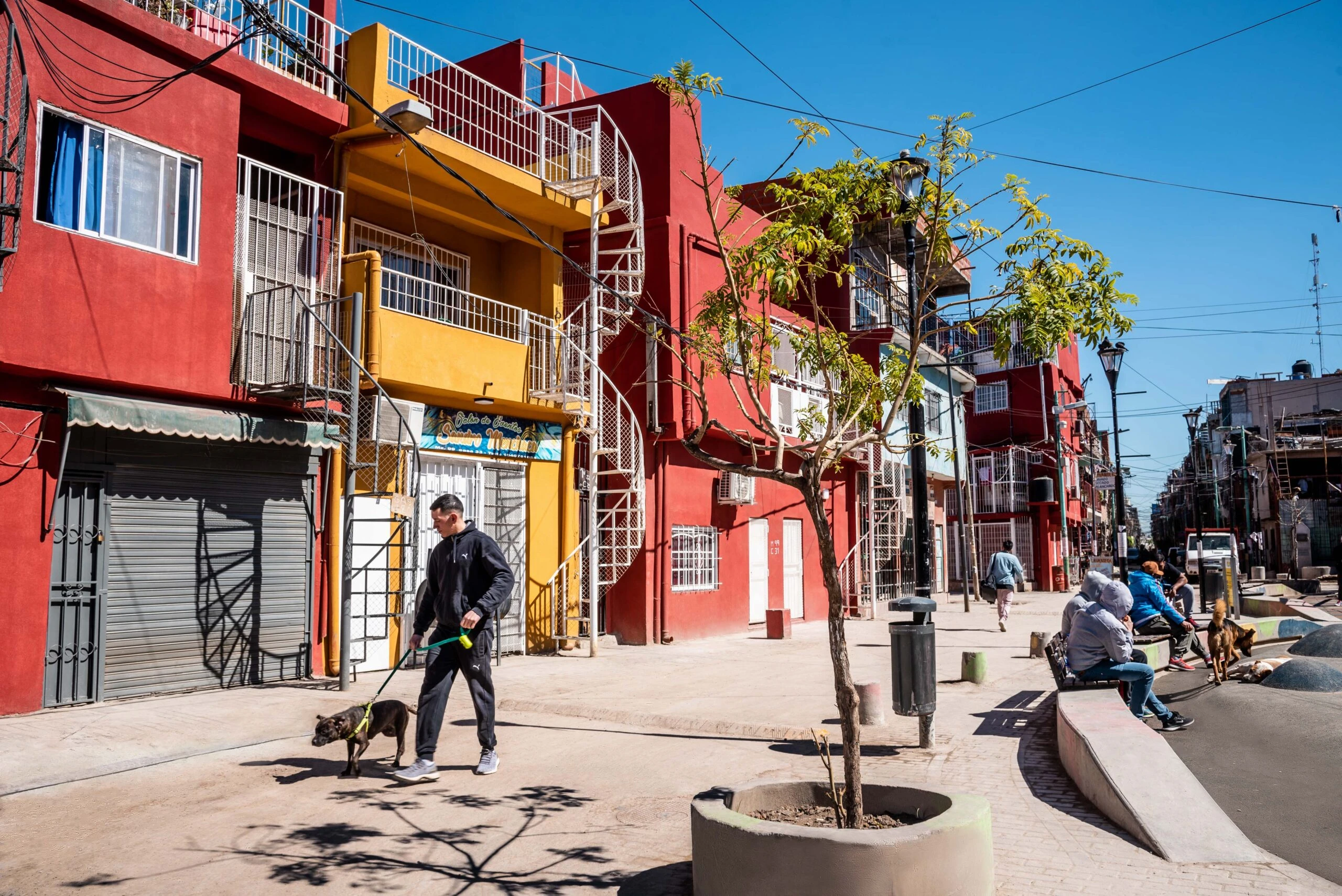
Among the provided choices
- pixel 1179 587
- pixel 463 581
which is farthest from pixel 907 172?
pixel 1179 587

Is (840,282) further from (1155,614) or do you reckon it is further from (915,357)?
(1155,614)

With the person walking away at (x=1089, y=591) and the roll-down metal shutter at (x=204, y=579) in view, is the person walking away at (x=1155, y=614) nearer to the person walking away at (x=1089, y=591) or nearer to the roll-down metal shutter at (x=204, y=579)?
the person walking away at (x=1089, y=591)

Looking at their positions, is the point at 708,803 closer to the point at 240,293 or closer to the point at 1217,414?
the point at 240,293

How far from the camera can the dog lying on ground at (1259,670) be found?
36.7 ft

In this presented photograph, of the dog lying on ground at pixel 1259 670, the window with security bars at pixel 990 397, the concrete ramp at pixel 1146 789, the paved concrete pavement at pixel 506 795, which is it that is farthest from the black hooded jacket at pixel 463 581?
the window with security bars at pixel 990 397

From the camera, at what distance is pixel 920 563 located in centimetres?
1066

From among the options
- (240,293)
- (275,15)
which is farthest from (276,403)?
(275,15)

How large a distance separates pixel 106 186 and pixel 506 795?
7.42m

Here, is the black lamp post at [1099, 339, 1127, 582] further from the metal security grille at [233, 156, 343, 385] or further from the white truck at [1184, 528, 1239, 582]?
the metal security grille at [233, 156, 343, 385]

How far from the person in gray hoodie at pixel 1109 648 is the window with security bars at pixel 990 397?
4002 centimetres

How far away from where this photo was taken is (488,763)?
7105mm

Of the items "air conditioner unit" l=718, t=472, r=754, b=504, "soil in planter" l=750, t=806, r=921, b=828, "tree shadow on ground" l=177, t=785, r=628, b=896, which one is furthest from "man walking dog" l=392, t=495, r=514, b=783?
"air conditioner unit" l=718, t=472, r=754, b=504

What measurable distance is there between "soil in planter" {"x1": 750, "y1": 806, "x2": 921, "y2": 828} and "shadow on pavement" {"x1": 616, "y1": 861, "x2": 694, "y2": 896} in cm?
46

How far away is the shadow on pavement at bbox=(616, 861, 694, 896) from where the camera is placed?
464 centimetres
